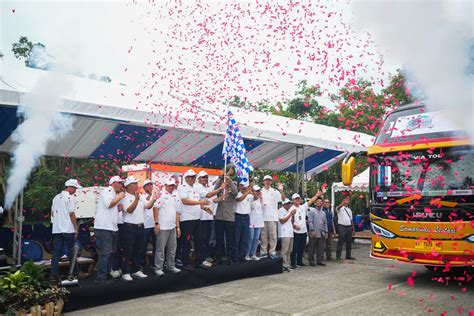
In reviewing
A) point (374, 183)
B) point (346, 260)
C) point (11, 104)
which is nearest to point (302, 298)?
point (374, 183)

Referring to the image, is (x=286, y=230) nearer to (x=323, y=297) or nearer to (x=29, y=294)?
(x=323, y=297)

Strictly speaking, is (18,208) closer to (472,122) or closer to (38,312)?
(38,312)

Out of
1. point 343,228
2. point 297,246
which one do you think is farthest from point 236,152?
point 343,228

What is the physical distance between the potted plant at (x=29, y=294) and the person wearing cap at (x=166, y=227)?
6.59 ft

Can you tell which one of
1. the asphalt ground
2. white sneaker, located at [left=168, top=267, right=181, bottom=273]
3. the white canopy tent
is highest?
the white canopy tent

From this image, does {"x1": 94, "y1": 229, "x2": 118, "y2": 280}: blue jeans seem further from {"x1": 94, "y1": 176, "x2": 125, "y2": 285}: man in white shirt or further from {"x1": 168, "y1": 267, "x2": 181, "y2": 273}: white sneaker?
{"x1": 168, "y1": 267, "x2": 181, "y2": 273}: white sneaker

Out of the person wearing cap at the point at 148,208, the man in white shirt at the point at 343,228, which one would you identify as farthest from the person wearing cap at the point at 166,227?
the man in white shirt at the point at 343,228

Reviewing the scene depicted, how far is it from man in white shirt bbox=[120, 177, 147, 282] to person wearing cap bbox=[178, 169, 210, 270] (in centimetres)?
92

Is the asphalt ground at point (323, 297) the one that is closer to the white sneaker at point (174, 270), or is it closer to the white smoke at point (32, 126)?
the white sneaker at point (174, 270)

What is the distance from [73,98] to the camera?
7.56 metres

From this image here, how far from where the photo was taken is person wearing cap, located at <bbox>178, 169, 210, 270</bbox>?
27.4 feet

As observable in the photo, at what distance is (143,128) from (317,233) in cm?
475

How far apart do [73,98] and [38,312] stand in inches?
144

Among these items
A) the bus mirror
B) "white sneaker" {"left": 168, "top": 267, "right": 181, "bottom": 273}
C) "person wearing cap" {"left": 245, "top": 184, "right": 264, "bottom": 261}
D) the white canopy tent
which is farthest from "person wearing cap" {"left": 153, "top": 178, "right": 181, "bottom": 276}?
the white canopy tent
